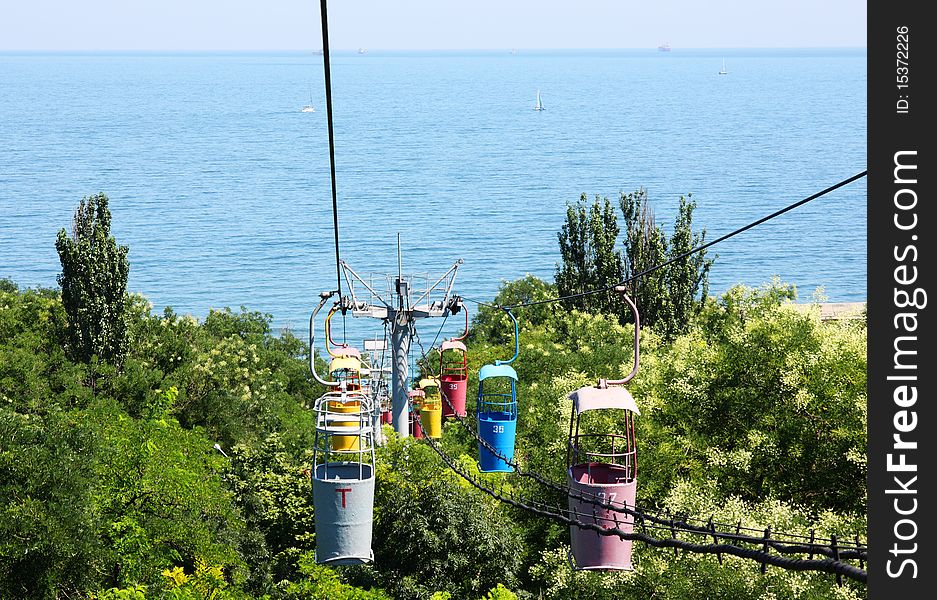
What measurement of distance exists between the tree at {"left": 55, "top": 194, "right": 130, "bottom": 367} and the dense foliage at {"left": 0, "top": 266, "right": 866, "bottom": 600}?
4425 millimetres

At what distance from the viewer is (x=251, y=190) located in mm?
132125

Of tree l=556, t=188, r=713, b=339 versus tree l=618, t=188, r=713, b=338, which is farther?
tree l=556, t=188, r=713, b=339

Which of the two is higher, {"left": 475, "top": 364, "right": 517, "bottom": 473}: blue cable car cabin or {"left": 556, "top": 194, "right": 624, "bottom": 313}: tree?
{"left": 556, "top": 194, "right": 624, "bottom": 313}: tree

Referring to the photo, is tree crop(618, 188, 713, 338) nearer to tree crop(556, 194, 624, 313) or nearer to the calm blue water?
tree crop(556, 194, 624, 313)

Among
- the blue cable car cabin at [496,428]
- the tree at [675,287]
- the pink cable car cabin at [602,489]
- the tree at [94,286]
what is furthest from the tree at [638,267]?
the pink cable car cabin at [602,489]

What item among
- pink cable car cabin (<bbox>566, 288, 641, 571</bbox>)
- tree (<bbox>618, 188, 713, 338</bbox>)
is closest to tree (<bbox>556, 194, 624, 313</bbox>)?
tree (<bbox>618, 188, 713, 338</bbox>)

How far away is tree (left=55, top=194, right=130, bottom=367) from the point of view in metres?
35.2

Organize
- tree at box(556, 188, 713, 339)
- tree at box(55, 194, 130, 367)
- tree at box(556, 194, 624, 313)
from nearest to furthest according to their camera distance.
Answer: tree at box(55, 194, 130, 367), tree at box(556, 188, 713, 339), tree at box(556, 194, 624, 313)

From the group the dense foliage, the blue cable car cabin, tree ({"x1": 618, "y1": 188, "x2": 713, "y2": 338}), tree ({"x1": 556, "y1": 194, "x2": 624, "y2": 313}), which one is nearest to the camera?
the blue cable car cabin

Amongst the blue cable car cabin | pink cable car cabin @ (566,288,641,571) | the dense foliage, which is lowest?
the dense foliage

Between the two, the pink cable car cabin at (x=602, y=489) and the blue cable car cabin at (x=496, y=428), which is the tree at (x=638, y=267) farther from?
the pink cable car cabin at (x=602, y=489)

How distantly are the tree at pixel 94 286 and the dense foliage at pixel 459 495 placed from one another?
14.5 feet

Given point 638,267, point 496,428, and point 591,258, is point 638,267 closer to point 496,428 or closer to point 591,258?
point 591,258

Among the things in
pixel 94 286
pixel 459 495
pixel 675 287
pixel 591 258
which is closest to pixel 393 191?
pixel 591 258
